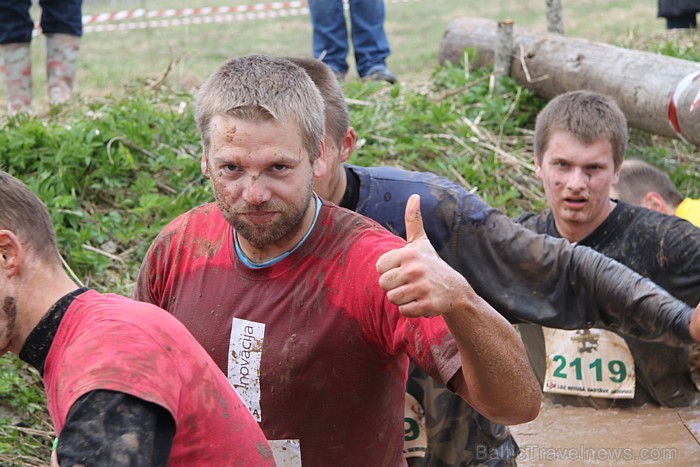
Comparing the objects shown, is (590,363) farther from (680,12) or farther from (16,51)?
(680,12)

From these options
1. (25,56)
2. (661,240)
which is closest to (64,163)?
(25,56)

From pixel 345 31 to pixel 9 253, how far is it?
6.48 meters

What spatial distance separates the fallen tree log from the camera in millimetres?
6566

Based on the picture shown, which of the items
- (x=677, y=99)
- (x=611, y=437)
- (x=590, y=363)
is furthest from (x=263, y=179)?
(x=677, y=99)

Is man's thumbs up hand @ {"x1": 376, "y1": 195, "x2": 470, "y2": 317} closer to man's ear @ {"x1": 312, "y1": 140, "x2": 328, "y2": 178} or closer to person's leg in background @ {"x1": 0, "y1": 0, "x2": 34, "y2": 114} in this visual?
man's ear @ {"x1": 312, "y1": 140, "x2": 328, "y2": 178}

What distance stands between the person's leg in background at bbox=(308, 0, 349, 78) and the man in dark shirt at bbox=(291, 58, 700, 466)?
4.72 metres

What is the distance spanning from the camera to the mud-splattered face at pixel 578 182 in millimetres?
4605

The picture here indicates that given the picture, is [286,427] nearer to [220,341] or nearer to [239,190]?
[220,341]

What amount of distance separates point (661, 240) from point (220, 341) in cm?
229

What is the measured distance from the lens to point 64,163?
5.96m

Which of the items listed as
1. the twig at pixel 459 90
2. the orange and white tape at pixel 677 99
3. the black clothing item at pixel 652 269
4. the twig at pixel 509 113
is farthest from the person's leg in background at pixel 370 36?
the black clothing item at pixel 652 269

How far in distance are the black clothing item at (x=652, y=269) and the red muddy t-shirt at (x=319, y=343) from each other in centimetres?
181

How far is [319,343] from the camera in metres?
2.79

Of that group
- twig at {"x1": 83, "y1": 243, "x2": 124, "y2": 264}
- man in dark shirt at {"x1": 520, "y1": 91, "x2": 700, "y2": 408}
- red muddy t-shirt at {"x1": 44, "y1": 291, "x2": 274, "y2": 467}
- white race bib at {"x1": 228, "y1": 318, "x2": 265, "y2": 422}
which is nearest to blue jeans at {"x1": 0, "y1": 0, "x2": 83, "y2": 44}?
twig at {"x1": 83, "y1": 243, "x2": 124, "y2": 264}
